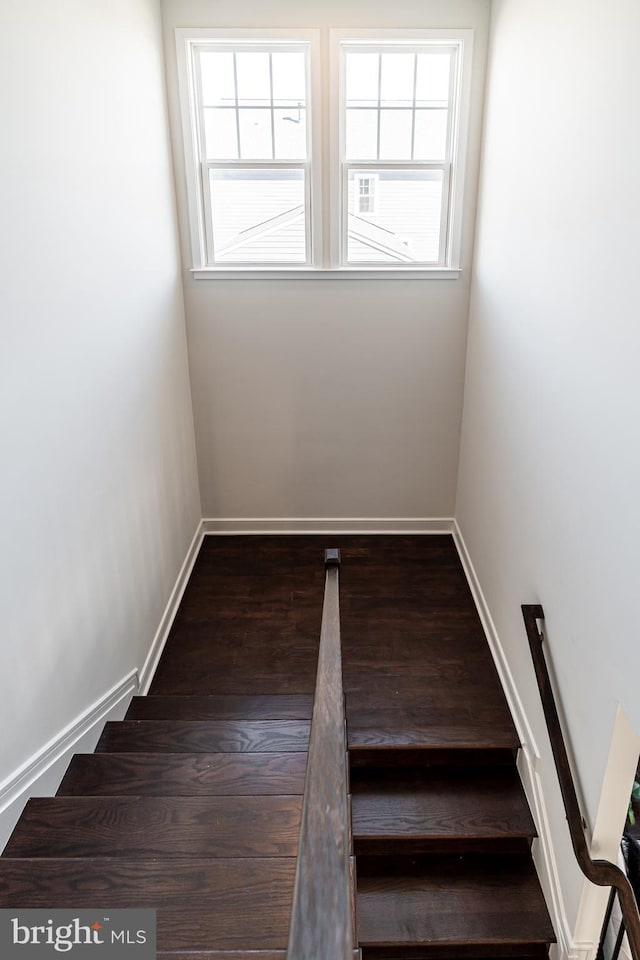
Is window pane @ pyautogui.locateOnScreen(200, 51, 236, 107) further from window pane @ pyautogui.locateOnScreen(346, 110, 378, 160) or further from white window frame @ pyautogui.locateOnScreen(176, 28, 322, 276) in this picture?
window pane @ pyautogui.locateOnScreen(346, 110, 378, 160)

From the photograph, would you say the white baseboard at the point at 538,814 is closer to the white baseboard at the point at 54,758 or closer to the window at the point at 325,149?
the white baseboard at the point at 54,758

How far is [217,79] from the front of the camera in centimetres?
380

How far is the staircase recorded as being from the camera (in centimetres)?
159

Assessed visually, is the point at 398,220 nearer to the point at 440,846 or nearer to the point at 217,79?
the point at 217,79

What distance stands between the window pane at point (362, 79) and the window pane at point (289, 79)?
0.29 meters

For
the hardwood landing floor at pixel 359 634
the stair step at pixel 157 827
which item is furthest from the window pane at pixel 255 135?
the stair step at pixel 157 827

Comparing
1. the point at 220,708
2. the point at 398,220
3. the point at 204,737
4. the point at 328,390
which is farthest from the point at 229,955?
the point at 398,220

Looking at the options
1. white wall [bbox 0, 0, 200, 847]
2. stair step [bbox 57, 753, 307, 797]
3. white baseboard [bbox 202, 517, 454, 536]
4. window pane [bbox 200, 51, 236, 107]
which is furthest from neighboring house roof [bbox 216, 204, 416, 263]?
stair step [bbox 57, 753, 307, 797]

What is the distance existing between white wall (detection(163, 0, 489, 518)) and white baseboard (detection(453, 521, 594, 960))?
1.49m

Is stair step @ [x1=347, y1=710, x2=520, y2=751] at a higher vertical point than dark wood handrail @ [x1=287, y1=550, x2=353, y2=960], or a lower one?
lower

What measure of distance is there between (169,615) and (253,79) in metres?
3.41

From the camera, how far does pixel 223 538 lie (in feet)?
15.8

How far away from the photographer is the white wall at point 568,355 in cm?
186

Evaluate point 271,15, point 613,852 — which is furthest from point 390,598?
point 271,15
